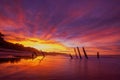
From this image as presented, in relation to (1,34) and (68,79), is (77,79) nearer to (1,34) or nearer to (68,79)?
(68,79)

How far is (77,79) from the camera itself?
15.9 meters

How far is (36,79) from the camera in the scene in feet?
47.5

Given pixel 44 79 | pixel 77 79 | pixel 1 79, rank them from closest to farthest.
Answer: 1. pixel 1 79
2. pixel 44 79
3. pixel 77 79

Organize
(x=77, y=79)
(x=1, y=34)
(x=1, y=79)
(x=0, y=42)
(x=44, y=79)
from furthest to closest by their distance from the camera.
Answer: (x=1, y=34) < (x=0, y=42) < (x=77, y=79) < (x=44, y=79) < (x=1, y=79)

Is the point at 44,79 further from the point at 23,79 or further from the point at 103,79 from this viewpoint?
the point at 103,79

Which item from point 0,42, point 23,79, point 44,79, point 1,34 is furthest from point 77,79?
point 1,34

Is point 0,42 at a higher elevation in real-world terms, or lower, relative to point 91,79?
higher

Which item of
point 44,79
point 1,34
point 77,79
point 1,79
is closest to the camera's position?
point 1,79

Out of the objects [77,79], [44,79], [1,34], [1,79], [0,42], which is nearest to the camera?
[1,79]

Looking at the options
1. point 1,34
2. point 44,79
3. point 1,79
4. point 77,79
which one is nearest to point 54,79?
point 44,79

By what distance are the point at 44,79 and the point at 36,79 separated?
780 millimetres

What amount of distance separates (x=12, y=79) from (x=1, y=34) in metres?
74.1

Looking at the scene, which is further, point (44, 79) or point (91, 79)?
point (91, 79)

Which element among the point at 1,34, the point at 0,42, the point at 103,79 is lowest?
the point at 103,79
